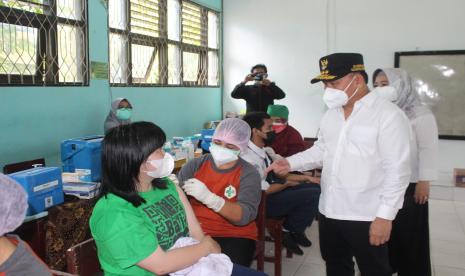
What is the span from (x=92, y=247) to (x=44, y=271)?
43 cm

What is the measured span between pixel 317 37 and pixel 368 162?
13.3 ft

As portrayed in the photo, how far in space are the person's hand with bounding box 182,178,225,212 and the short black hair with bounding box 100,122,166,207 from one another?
1.33 feet

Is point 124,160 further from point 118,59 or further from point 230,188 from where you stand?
point 118,59

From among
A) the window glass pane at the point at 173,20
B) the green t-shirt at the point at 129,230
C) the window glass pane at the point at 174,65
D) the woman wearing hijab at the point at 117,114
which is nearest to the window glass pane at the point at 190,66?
the window glass pane at the point at 174,65

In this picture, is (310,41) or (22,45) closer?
(22,45)

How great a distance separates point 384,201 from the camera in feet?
5.31

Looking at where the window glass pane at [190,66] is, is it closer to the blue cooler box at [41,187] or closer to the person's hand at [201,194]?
the blue cooler box at [41,187]

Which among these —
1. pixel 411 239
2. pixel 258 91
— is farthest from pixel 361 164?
pixel 258 91

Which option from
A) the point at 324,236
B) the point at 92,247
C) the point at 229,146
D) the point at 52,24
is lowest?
the point at 324,236

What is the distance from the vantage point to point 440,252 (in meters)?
3.16

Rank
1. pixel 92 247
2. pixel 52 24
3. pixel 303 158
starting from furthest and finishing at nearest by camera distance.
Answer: pixel 52 24 < pixel 303 158 < pixel 92 247

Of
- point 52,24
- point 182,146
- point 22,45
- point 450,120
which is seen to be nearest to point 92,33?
point 52,24

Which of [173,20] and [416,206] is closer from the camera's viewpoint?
[416,206]

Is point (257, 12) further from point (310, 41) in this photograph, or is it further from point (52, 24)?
point (52, 24)
